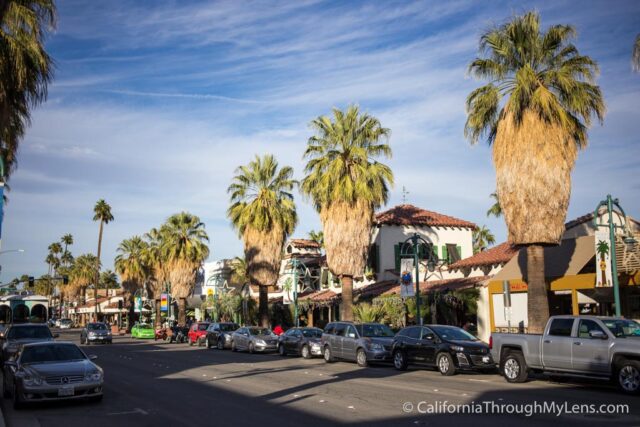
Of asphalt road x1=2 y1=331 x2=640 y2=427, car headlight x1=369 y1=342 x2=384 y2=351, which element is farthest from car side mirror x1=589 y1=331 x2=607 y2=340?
car headlight x1=369 y1=342 x2=384 y2=351

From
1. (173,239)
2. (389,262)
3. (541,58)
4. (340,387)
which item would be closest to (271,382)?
(340,387)

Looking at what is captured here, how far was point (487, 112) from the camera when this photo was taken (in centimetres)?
2311

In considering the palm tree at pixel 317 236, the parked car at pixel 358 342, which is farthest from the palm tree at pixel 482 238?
the parked car at pixel 358 342

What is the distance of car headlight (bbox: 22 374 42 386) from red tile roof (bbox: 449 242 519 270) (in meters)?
23.5

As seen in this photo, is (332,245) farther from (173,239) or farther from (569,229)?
(173,239)

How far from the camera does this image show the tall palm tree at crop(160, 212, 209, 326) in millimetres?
54281

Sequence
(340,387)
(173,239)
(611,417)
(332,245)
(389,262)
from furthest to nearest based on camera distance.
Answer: (173,239) → (389,262) → (332,245) → (340,387) → (611,417)

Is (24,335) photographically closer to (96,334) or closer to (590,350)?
(590,350)

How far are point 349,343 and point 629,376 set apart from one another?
12304mm

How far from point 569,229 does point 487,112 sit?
10.2 meters

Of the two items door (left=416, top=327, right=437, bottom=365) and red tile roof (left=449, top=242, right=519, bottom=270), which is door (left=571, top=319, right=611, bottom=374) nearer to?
door (left=416, top=327, right=437, bottom=365)

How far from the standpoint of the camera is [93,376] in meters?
12.7

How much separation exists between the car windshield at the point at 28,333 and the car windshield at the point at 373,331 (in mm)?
11830

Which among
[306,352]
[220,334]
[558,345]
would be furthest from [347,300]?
[558,345]
